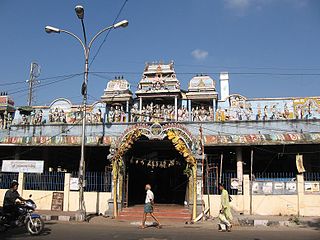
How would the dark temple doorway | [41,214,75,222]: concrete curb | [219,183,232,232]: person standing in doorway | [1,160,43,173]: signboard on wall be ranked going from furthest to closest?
the dark temple doorway → [1,160,43,173]: signboard on wall → [41,214,75,222]: concrete curb → [219,183,232,232]: person standing in doorway

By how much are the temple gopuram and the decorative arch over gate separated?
0.05m

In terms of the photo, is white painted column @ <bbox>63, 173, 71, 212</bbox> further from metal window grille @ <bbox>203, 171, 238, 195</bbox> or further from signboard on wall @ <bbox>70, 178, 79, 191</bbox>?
metal window grille @ <bbox>203, 171, 238, 195</bbox>

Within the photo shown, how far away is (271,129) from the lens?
19.6 metres

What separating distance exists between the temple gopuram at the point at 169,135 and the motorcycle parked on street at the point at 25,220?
20.5 feet

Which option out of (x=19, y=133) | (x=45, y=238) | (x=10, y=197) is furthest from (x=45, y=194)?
(x=45, y=238)

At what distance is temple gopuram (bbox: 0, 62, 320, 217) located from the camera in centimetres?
1698

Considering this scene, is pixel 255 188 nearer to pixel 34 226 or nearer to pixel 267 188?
pixel 267 188

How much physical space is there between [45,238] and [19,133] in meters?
14.0

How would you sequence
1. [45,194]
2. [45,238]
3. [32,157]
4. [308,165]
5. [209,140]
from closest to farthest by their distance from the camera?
1. [45,238]
2. [45,194]
3. [209,140]
4. [308,165]
5. [32,157]

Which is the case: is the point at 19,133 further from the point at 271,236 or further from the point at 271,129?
the point at 271,236

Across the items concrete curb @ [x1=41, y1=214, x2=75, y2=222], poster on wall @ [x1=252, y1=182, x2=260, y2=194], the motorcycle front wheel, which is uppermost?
poster on wall @ [x1=252, y1=182, x2=260, y2=194]

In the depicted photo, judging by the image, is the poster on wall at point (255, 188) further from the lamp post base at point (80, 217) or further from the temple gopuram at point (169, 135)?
the lamp post base at point (80, 217)

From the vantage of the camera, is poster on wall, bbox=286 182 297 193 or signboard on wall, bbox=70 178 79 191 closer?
poster on wall, bbox=286 182 297 193

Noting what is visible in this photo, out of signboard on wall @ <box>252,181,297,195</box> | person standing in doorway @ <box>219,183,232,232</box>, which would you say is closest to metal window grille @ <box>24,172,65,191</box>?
person standing in doorway @ <box>219,183,232,232</box>
